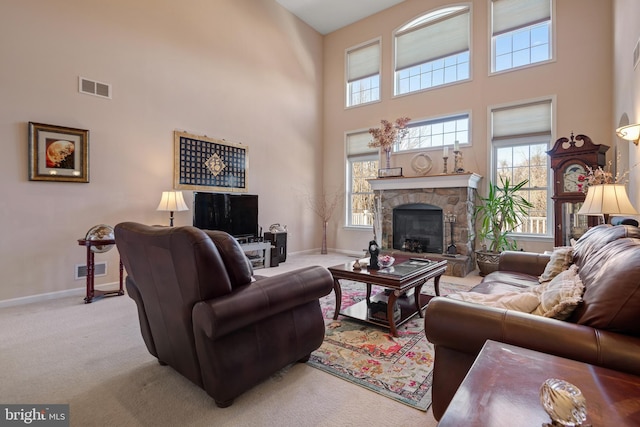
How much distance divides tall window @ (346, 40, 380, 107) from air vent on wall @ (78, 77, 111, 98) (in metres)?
4.80

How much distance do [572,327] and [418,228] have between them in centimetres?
470

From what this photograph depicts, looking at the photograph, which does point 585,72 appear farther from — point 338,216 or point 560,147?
point 338,216

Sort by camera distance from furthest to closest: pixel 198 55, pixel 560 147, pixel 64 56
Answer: pixel 198 55 < pixel 560 147 < pixel 64 56

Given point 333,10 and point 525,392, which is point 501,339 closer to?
point 525,392

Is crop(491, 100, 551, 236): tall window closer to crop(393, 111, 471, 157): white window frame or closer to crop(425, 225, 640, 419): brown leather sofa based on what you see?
crop(393, 111, 471, 157): white window frame

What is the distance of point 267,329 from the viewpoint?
6.01 feet

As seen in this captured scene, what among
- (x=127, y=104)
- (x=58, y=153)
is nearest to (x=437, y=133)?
(x=127, y=104)

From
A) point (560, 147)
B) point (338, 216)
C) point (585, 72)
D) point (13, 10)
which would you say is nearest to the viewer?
point (13, 10)

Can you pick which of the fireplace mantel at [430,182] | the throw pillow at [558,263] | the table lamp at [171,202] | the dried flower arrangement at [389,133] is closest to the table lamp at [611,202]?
the throw pillow at [558,263]

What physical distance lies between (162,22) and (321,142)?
3.93 m

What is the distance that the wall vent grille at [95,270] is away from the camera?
151 inches

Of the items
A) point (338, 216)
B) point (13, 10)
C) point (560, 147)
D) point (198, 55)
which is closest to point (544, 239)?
point (560, 147)

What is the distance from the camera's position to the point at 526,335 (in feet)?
3.96

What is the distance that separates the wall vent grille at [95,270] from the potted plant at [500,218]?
18.0 ft
